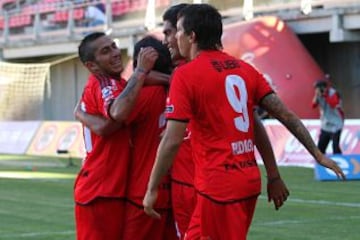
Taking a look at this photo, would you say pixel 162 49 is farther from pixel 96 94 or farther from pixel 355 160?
pixel 355 160

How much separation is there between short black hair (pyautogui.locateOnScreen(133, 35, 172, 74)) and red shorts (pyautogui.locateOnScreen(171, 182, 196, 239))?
2.46 ft

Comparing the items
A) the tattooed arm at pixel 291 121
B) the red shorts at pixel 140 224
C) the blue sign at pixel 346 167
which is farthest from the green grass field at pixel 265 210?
the tattooed arm at pixel 291 121

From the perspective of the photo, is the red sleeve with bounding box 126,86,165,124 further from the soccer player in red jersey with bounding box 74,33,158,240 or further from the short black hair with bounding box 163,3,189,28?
the short black hair with bounding box 163,3,189,28

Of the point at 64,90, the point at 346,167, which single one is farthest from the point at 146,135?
the point at 64,90

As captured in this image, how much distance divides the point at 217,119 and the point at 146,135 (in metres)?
0.98

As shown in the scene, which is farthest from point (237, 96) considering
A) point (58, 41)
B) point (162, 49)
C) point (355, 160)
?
point (58, 41)

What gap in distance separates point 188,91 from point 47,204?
9412mm

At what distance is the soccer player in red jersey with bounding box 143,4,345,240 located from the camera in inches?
222

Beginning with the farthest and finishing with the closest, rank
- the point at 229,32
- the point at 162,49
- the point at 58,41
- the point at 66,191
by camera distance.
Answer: the point at 58,41 < the point at 229,32 < the point at 66,191 < the point at 162,49

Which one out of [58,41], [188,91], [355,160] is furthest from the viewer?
[58,41]

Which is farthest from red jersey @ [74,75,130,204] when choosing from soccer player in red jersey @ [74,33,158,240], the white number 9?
the white number 9

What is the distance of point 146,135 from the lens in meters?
6.55

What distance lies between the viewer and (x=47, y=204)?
1473 centimetres

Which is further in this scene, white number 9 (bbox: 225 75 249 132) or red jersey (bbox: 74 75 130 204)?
red jersey (bbox: 74 75 130 204)
